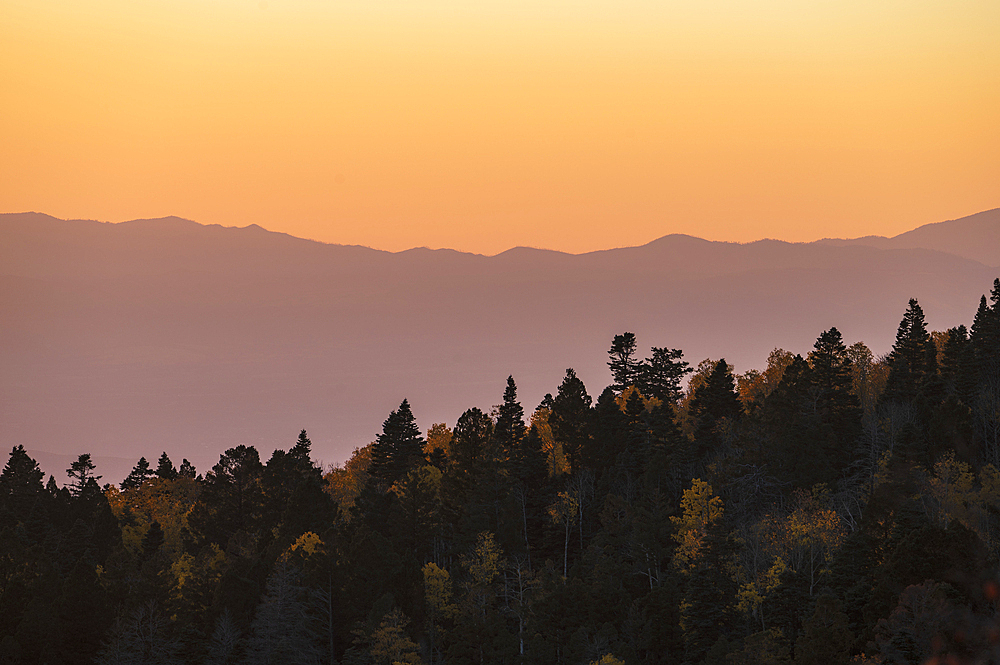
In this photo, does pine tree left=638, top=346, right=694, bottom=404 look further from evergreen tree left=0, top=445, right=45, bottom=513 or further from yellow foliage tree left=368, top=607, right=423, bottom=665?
evergreen tree left=0, top=445, right=45, bottom=513

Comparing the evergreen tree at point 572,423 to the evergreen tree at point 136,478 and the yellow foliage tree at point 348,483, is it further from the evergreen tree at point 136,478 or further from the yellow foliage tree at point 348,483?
the evergreen tree at point 136,478

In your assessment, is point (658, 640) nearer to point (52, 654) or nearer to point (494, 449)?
point (494, 449)

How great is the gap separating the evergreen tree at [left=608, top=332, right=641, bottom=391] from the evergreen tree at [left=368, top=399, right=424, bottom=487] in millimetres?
28496

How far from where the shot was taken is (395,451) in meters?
119

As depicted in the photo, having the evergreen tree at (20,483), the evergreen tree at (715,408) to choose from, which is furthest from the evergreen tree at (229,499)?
the evergreen tree at (715,408)

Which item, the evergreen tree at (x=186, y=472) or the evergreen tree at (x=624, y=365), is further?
the evergreen tree at (x=186, y=472)

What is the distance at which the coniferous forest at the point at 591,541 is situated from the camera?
67750 millimetres

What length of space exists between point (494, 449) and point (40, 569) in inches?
1657

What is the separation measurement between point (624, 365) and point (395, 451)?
111 feet

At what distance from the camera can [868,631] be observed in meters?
60.9

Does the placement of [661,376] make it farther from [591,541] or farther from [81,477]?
[81,477]

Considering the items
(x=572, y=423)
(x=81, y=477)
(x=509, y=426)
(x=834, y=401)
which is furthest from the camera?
(x=81, y=477)

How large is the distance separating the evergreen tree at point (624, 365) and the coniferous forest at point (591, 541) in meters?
14.9

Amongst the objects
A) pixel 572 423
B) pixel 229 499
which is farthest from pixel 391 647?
pixel 229 499
